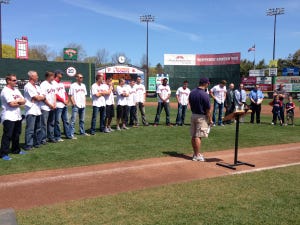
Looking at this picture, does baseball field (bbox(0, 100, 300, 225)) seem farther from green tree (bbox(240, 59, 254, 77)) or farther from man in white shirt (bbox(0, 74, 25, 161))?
green tree (bbox(240, 59, 254, 77))

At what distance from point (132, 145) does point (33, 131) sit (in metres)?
2.71

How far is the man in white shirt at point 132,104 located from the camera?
12.4 meters

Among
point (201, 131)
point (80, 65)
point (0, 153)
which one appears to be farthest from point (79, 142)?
point (80, 65)

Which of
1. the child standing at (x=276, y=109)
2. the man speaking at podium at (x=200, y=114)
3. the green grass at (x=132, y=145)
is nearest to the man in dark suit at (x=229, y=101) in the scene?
A: the green grass at (x=132, y=145)

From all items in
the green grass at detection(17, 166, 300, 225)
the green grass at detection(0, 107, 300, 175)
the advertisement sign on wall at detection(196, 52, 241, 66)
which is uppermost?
the advertisement sign on wall at detection(196, 52, 241, 66)

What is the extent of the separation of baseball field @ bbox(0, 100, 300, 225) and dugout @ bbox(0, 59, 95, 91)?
24447 mm

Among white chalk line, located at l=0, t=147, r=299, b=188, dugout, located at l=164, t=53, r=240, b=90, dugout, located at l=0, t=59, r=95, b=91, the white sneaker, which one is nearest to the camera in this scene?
white chalk line, located at l=0, t=147, r=299, b=188

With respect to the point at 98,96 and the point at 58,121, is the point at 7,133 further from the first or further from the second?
the point at 98,96

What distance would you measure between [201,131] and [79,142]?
3.85 metres

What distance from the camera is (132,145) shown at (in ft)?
29.9

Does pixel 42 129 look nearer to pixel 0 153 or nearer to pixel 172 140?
pixel 0 153

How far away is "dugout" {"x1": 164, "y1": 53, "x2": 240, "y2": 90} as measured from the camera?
4991 centimetres

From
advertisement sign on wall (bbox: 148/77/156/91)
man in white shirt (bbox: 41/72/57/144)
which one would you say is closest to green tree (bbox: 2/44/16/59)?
advertisement sign on wall (bbox: 148/77/156/91)

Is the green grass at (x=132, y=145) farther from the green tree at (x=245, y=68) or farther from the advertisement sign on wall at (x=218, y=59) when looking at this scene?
the green tree at (x=245, y=68)
